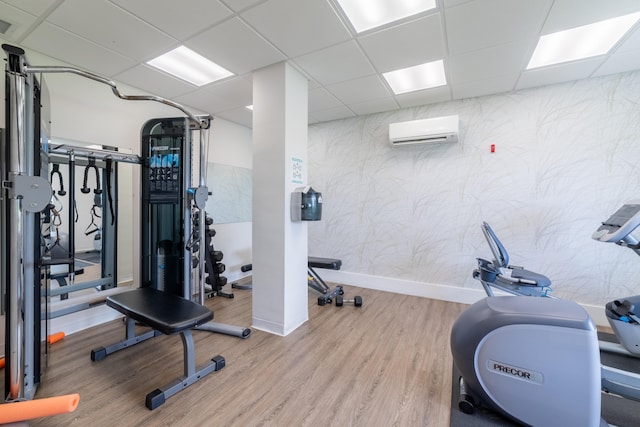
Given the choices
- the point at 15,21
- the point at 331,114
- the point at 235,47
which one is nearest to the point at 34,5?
the point at 15,21

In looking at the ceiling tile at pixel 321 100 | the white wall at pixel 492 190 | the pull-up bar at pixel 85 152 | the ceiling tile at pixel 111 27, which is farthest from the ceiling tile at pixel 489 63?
the pull-up bar at pixel 85 152

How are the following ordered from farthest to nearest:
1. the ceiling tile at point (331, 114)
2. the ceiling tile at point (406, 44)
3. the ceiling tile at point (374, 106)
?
the ceiling tile at point (331, 114)
the ceiling tile at point (374, 106)
the ceiling tile at point (406, 44)

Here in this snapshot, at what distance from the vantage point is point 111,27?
2.06m

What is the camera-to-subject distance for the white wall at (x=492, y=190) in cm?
284

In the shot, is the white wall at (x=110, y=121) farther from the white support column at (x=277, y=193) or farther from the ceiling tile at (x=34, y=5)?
the white support column at (x=277, y=193)

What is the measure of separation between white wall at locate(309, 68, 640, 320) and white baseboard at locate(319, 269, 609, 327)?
0.05ft

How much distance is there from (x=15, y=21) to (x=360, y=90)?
304 cm

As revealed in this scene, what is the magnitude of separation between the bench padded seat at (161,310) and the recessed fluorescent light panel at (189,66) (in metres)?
2.18

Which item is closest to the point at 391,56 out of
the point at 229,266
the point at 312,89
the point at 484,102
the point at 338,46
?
the point at 338,46

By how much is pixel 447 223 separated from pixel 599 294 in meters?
1.67

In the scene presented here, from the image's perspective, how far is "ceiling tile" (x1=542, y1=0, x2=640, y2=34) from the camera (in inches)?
71.6

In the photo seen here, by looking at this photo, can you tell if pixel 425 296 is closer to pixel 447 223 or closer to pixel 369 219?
pixel 447 223

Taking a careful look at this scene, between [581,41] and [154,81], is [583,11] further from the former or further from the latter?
[154,81]

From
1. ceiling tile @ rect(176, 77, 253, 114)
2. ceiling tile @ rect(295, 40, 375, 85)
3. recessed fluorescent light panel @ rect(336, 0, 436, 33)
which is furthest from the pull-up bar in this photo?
recessed fluorescent light panel @ rect(336, 0, 436, 33)
